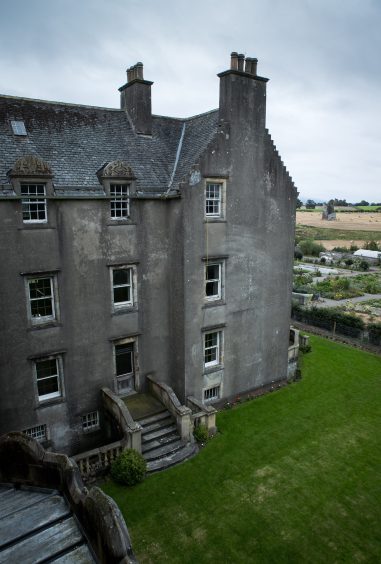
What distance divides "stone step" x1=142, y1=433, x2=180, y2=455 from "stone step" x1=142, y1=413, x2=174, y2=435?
515 mm

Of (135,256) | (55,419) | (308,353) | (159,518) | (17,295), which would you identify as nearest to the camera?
(159,518)

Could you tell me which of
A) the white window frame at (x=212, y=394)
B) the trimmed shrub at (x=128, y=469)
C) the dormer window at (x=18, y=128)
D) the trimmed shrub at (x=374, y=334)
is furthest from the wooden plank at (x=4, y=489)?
the trimmed shrub at (x=374, y=334)

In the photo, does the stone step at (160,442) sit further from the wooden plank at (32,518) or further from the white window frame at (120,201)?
the wooden plank at (32,518)

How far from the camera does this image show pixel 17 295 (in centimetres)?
1594

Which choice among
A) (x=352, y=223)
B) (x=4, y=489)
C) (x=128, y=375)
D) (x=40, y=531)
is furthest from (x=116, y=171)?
(x=352, y=223)

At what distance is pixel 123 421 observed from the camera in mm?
16875

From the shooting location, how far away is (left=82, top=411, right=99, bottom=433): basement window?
18.5m

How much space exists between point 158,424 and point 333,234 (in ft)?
422

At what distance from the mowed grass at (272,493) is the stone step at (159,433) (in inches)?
66.0

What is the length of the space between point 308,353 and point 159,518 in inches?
740

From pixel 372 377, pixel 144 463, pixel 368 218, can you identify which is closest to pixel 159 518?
pixel 144 463

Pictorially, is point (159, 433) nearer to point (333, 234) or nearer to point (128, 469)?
point (128, 469)

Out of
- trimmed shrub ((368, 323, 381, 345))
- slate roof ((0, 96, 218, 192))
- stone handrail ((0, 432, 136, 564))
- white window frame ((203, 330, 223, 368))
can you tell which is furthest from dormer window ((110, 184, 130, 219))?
trimmed shrub ((368, 323, 381, 345))

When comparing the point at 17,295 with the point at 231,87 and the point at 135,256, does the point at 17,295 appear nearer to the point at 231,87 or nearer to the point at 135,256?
the point at 135,256
